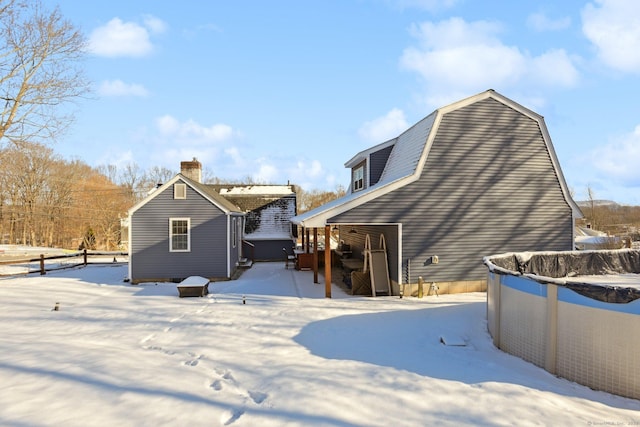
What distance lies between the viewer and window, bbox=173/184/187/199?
16.9m

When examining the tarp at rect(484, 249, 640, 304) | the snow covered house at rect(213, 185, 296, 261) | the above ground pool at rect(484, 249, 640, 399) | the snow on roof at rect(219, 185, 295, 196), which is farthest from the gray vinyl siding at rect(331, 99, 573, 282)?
the snow on roof at rect(219, 185, 295, 196)

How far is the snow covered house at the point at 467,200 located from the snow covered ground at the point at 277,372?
7.94 ft

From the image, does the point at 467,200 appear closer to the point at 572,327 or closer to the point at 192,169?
the point at 572,327

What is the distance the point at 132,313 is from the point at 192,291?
2.63 meters

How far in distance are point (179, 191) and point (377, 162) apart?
917 cm

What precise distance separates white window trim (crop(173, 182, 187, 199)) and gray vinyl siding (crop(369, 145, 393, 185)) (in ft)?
28.0

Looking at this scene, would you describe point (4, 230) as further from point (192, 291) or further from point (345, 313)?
point (345, 313)

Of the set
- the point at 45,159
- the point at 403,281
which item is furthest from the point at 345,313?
the point at 45,159

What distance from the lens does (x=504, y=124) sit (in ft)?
45.3

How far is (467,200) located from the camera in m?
13.5

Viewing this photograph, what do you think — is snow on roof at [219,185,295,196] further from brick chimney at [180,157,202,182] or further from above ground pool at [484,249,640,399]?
above ground pool at [484,249,640,399]

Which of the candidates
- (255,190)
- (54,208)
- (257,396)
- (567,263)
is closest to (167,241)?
(257,396)

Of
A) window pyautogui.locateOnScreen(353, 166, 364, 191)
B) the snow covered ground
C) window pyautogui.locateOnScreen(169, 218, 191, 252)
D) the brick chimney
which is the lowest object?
the snow covered ground

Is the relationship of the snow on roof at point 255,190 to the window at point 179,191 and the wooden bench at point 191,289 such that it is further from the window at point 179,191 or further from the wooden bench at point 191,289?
the wooden bench at point 191,289
